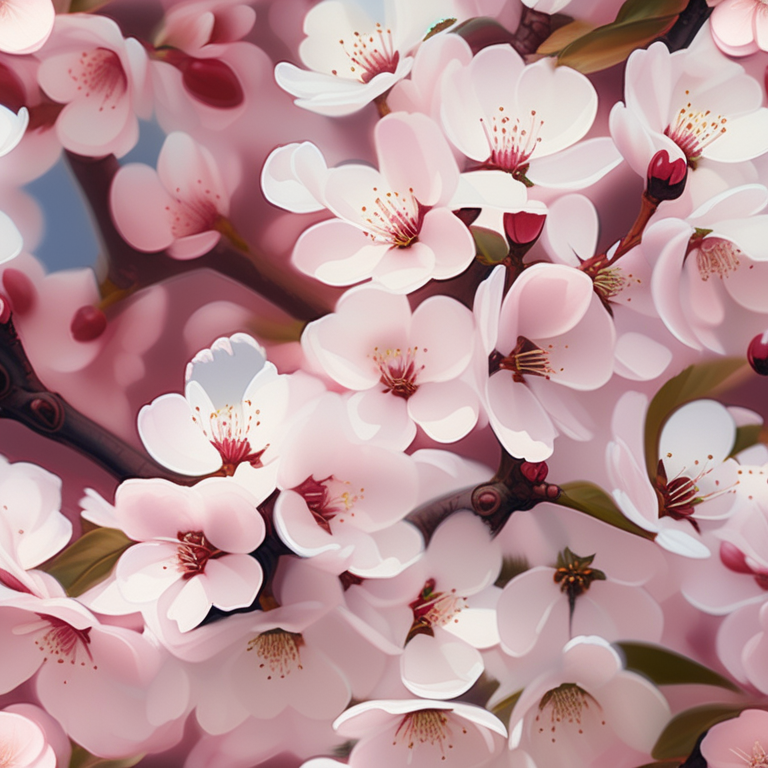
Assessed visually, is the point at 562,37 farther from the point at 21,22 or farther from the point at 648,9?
the point at 21,22

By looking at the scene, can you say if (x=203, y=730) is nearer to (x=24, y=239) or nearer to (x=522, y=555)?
(x=522, y=555)

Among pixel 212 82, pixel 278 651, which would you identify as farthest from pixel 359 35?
pixel 278 651

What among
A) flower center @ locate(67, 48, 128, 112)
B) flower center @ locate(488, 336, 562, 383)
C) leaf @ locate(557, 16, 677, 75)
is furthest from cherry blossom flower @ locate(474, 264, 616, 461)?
flower center @ locate(67, 48, 128, 112)

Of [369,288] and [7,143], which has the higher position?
[7,143]

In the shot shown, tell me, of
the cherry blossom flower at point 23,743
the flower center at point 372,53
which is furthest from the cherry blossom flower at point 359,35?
the cherry blossom flower at point 23,743

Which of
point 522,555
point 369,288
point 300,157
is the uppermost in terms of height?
point 300,157

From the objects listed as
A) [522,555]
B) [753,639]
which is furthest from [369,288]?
[753,639]

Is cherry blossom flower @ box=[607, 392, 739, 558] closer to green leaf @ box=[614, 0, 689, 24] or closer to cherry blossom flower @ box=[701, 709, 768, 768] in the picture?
cherry blossom flower @ box=[701, 709, 768, 768]
